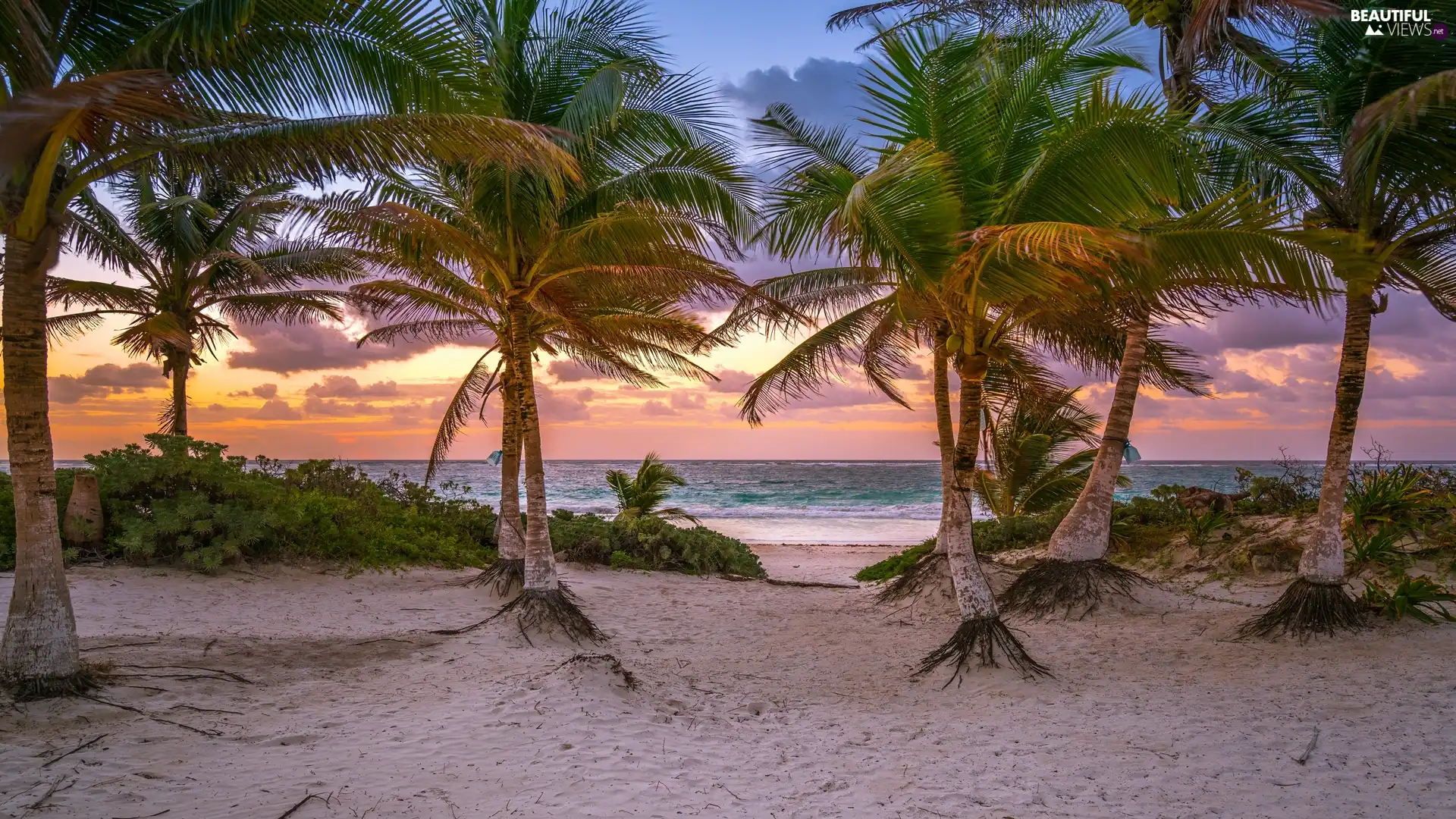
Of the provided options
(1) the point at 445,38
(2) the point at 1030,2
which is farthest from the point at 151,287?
(2) the point at 1030,2

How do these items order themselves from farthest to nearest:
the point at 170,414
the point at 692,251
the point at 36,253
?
the point at 170,414
the point at 692,251
the point at 36,253

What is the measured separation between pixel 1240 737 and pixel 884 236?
4122mm

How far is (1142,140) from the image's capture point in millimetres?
5840

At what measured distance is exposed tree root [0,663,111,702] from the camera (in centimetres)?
497

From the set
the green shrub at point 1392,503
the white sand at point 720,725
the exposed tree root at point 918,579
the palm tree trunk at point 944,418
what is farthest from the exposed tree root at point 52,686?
the green shrub at point 1392,503

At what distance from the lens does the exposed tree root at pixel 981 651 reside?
6.77 m

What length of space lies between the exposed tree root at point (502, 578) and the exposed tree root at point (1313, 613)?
7961 mm

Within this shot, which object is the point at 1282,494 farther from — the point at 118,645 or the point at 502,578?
the point at 118,645

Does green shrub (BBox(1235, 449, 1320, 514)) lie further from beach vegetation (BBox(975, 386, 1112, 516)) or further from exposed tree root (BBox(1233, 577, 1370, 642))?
exposed tree root (BBox(1233, 577, 1370, 642))

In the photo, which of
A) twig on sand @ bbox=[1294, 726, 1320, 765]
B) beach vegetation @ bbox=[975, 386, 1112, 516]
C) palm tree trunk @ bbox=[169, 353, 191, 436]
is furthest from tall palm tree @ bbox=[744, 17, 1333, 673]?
palm tree trunk @ bbox=[169, 353, 191, 436]

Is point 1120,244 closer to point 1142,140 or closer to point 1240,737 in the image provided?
point 1142,140

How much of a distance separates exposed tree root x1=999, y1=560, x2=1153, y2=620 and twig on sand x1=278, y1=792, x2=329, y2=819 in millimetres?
7374

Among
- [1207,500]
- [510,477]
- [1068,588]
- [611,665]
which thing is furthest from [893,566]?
[611,665]

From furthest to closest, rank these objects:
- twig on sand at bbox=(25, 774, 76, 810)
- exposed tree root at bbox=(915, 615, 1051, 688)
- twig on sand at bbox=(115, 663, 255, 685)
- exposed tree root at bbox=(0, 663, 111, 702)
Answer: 1. exposed tree root at bbox=(915, 615, 1051, 688)
2. twig on sand at bbox=(115, 663, 255, 685)
3. exposed tree root at bbox=(0, 663, 111, 702)
4. twig on sand at bbox=(25, 774, 76, 810)
